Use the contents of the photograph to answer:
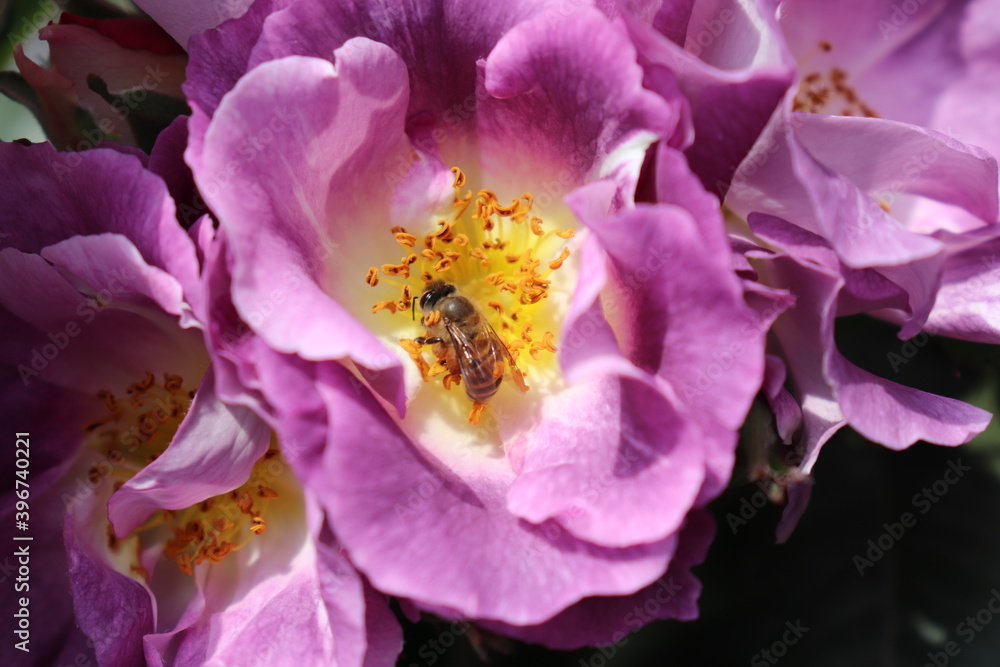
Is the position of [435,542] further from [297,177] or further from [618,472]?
[297,177]

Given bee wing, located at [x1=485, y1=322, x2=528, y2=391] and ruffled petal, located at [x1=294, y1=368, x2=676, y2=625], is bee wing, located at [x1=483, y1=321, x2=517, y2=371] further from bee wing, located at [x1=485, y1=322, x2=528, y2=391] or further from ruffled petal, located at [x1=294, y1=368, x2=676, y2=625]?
ruffled petal, located at [x1=294, y1=368, x2=676, y2=625]

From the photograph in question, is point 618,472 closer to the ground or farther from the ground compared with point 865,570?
farther from the ground

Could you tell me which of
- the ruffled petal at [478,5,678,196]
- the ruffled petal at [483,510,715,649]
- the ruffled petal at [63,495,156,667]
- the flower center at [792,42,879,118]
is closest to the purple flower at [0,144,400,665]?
the ruffled petal at [63,495,156,667]

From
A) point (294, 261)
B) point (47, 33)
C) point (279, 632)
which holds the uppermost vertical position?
point (47, 33)

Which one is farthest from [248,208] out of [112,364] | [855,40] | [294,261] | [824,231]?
[855,40]

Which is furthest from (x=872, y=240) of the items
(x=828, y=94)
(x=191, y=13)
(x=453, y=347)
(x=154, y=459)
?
(x=154, y=459)

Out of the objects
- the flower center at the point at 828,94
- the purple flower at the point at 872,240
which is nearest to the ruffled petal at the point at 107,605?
the purple flower at the point at 872,240

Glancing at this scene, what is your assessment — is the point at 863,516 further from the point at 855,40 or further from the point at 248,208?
the point at 248,208
